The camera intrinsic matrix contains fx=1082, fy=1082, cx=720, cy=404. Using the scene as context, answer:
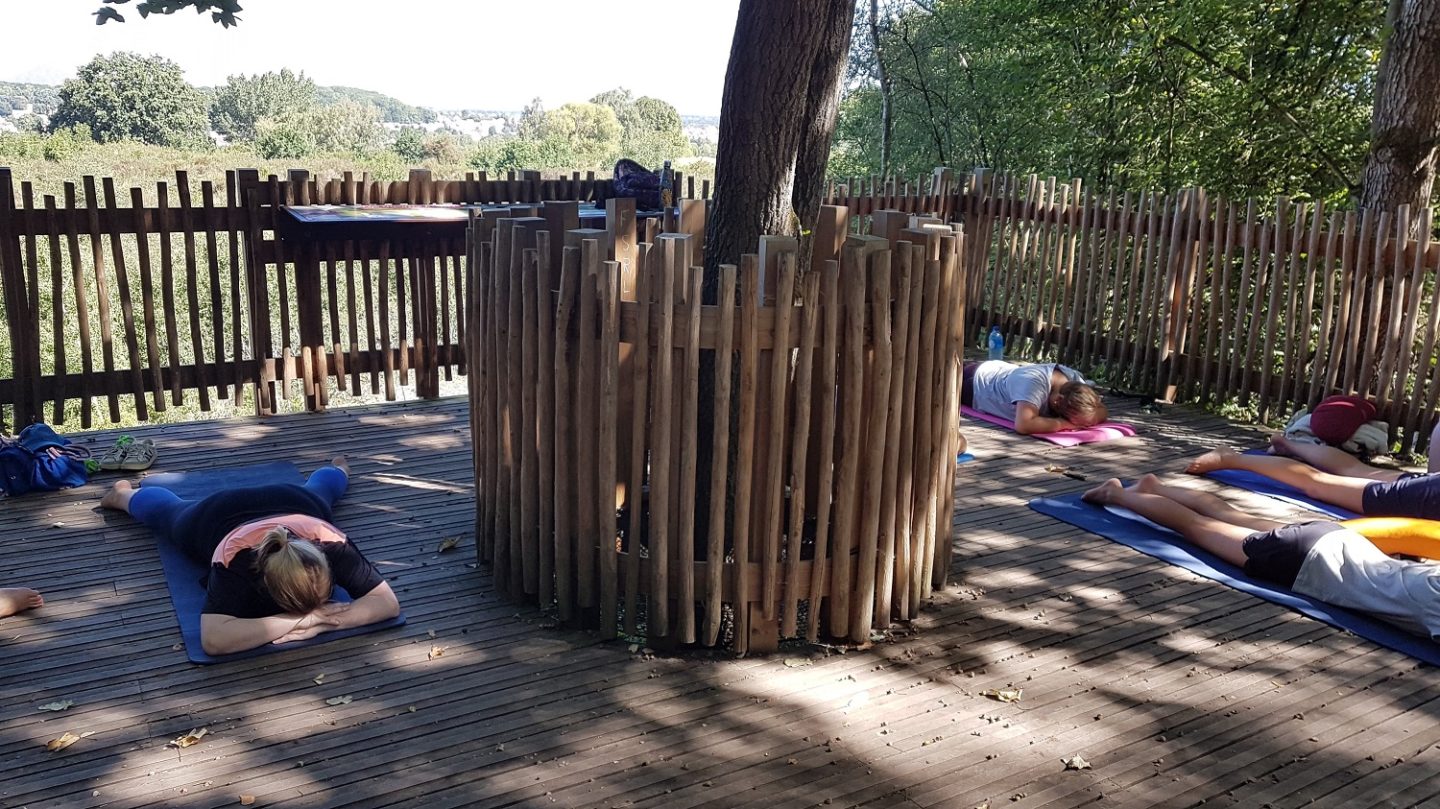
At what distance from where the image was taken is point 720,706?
4000 mm

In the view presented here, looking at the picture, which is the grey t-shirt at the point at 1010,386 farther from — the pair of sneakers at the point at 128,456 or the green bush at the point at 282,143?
the green bush at the point at 282,143

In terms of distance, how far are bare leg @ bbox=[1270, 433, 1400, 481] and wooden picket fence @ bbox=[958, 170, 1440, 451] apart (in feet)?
2.95

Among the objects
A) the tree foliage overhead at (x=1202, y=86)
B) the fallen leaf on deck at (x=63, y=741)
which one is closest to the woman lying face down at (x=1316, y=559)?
the fallen leaf on deck at (x=63, y=741)

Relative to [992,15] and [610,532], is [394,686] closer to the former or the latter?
[610,532]

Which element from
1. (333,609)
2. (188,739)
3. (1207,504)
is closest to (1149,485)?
(1207,504)

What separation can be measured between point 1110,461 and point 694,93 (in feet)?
510

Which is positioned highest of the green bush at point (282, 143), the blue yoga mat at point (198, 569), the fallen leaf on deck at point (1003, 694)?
the green bush at point (282, 143)

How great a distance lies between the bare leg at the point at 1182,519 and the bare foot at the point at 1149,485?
4 cm

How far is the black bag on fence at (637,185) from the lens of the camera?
920cm

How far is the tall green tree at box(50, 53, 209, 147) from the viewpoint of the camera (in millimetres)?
50719

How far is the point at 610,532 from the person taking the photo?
14.3 ft

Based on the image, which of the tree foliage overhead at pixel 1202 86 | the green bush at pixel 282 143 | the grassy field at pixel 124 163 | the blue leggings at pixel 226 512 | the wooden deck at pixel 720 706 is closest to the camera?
the wooden deck at pixel 720 706

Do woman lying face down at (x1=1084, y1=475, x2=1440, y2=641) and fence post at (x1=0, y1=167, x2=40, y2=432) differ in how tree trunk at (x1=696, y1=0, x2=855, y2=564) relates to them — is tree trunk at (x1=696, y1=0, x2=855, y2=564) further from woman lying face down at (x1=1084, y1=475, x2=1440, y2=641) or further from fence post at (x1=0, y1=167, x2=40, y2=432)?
fence post at (x1=0, y1=167, x2=40, y2=432)

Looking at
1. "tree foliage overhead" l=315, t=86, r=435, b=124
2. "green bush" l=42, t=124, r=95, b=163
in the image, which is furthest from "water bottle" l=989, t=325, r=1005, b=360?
"tree foliage overhead" l=315, t=86, r=435, b=124
